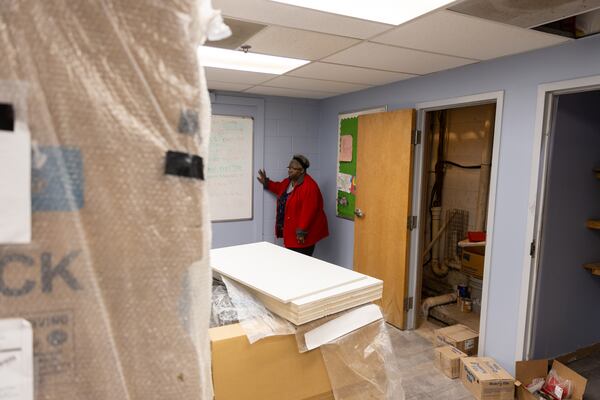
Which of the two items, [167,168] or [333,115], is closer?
[167,168]

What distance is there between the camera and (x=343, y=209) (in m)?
4.50

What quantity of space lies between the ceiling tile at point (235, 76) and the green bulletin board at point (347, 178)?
112 centimetres

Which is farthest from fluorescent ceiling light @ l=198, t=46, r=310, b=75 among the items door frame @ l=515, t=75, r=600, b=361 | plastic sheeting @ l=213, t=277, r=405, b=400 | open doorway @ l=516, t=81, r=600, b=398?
plastic sheeting @ l=213, t=277, r=405, b=400

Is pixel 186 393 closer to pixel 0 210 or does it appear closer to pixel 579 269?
pixel 0 210

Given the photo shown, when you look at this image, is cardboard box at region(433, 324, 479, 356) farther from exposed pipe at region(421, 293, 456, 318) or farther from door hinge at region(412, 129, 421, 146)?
door hinge at region(412, 129, 421, 146)

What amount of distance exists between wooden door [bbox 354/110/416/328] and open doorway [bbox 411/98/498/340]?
0.15 m

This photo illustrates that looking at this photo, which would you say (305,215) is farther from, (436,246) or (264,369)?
(264,369)

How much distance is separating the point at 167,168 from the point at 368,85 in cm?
357

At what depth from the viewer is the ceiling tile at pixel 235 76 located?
→ 3.31 m

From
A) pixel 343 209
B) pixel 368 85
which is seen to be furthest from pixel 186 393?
pixel 343 209

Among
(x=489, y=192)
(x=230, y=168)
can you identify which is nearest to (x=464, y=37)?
(x=489, y=192)

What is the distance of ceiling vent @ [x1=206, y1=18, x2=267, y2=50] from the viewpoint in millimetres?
2105

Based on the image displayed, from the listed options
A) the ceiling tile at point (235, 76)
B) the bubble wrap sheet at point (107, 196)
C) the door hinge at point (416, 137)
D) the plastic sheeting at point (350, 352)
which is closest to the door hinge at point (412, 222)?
the door hinge at point (416, 137)

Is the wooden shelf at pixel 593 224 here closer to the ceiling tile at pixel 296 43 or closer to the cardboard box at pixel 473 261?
the cardboard box at pixel 473 261
